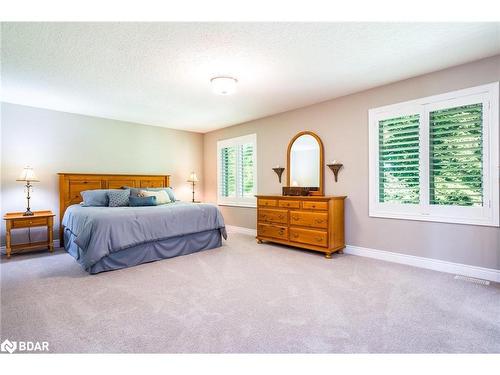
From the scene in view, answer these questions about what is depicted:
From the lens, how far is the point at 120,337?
6.27 feet

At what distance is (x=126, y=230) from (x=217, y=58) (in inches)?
94.3

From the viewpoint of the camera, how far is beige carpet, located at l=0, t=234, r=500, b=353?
6.06 feet

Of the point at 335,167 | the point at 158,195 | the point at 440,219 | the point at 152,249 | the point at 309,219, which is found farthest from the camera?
the point at 158,195

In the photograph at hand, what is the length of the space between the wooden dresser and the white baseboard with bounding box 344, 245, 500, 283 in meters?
0.31

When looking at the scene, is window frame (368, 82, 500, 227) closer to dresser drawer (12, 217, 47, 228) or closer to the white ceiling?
the white ceiling

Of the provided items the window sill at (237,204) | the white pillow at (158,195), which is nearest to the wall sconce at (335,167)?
the window sill at (237,204)

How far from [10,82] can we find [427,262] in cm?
588

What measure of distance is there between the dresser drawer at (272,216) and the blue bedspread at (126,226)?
910 millimetres

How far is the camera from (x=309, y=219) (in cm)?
412

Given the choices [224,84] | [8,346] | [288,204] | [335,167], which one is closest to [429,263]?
[335,167]

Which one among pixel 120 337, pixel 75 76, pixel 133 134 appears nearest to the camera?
pixel 120 337

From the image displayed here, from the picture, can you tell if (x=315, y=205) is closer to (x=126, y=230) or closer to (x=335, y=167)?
(x=335, y=167)
